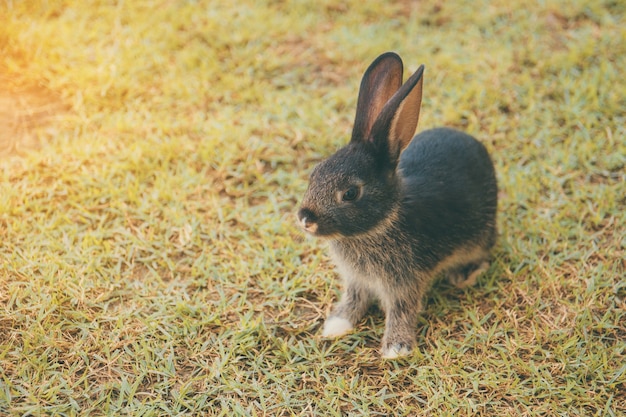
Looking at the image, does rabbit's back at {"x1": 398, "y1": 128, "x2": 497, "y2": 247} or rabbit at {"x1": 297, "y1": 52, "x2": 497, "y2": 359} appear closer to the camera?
Result: rabbit at {"x1": 297, "y1": 52, "x2": 497, "y2": 359}

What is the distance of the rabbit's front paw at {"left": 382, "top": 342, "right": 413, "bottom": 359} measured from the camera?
3.12m

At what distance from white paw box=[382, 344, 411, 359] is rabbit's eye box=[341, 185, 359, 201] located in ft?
2.69

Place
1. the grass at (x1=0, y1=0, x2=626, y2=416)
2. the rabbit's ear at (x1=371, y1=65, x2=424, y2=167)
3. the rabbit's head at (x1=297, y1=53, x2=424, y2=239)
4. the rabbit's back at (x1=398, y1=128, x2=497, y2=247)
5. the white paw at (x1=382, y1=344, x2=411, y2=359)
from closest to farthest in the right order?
1. the rabbit's ear at (x1=371, y1=65, x2=424, y2=167)
2. the rabbit's head at (x1=297, y1=53, x2=424, y2=239)
3. the grass at (x1=0, y1=0, x2=626, y2=416)
4. the white paw at (x1=382, y1=344, x2=411, y2=359)
5. the rabbit's back at (x1=398, y1=128, x2=497, y2=247)

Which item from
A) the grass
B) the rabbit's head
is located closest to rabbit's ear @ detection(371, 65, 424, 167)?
the rabbit's head

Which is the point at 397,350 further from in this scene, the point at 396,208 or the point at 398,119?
the point at 398,119

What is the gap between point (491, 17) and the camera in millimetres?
5789

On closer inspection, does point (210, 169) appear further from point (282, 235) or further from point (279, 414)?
point (279, 414)

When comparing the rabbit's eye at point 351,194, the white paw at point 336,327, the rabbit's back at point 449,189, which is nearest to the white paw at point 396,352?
the white paw at point 336,327

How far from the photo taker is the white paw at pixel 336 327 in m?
3.27

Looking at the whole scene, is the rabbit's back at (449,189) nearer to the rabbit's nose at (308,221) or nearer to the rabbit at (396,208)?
the rabbit at (396,208)

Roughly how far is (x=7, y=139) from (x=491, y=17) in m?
4.32

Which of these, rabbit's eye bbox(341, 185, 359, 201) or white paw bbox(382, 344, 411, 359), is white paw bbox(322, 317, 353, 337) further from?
rabbit's eye bbox(341, 185, 359, 201)

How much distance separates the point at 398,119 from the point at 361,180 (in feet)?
1.10

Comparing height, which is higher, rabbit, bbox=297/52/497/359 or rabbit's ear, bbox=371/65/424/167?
rabbit's ear, bbox=371/65/424/167
